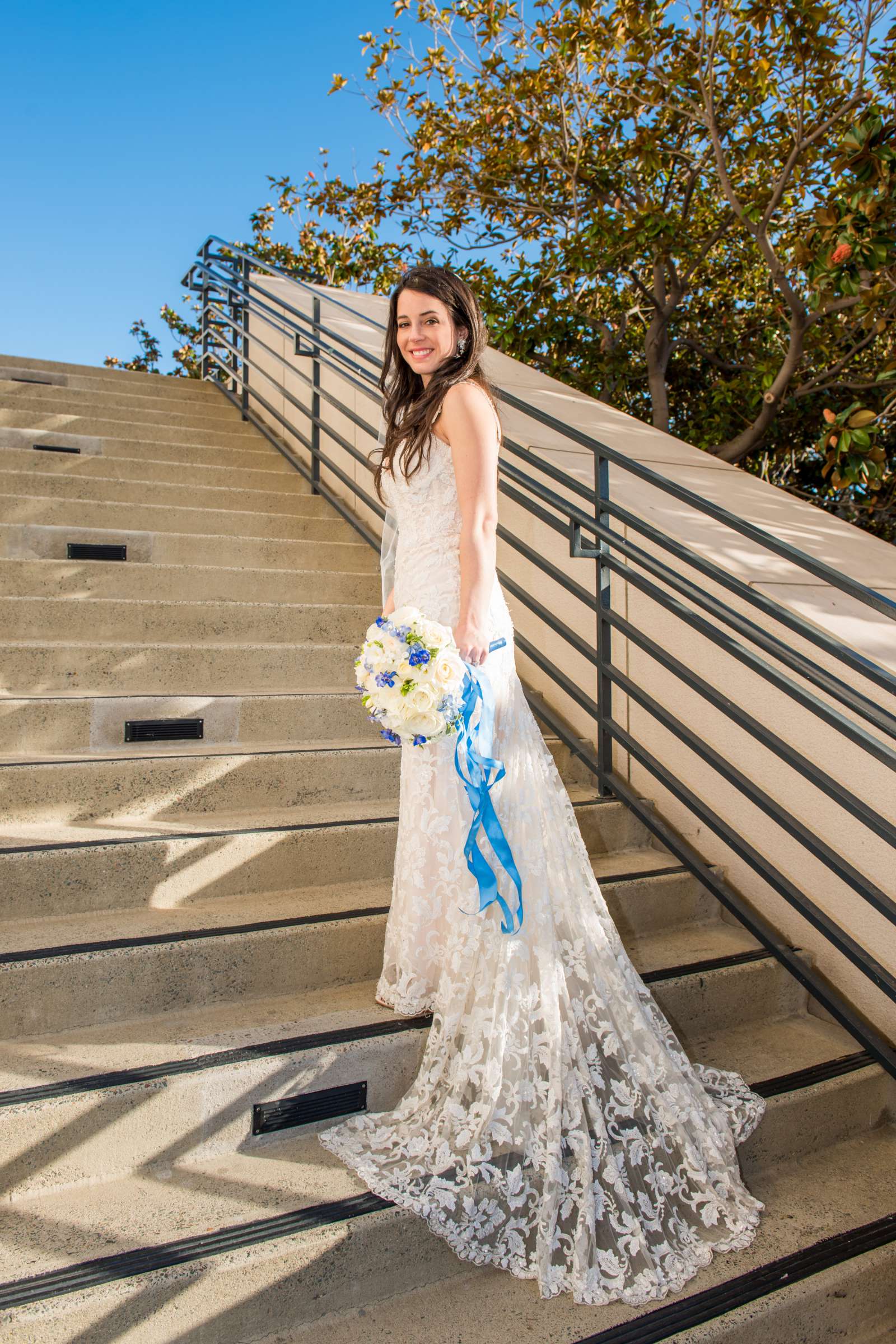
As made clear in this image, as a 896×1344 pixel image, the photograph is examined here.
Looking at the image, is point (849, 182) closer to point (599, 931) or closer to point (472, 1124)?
point (599, 931)

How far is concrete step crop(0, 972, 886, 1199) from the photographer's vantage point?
1605 millimetres

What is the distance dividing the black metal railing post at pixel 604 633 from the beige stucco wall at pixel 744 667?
89 millimetres

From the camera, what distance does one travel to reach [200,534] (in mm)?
3941

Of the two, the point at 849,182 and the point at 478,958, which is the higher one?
the point at 849,182

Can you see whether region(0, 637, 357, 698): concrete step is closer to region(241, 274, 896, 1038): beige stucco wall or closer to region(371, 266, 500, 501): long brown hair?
region(241, 274, 896, 1038): beige stucco wall

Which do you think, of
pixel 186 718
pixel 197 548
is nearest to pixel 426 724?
pixel 186 718

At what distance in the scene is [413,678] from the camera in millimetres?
1688

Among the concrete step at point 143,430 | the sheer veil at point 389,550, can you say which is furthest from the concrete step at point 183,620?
the concrete step at point 143,430

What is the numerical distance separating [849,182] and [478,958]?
4.14 metres

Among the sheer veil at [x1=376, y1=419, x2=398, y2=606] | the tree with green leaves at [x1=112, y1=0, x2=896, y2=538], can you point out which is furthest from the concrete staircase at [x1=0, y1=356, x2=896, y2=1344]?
the tree with green leaves at [x1=112, y1=0, x2=896, y2=538]

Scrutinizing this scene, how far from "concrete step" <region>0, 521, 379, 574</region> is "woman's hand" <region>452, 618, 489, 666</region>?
1989 millimetres

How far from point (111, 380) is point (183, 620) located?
3.35 m

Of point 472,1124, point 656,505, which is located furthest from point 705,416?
point 472,1124

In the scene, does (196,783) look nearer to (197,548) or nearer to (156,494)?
(197,548)
